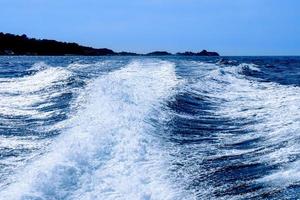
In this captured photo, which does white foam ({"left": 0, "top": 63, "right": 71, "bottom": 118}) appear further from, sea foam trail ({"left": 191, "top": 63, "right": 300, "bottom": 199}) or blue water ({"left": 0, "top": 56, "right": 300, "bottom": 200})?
sea foam trail ({"left": 191, "top": 63, "right": 300, "bottom": 199})

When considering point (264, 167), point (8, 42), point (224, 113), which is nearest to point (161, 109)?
point (224, 113)

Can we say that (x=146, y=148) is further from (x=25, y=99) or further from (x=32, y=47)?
(x=32, y=47)

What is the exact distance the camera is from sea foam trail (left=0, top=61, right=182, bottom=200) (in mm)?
5996

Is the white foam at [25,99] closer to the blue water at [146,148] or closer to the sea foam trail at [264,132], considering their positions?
the blue water at [146,148]

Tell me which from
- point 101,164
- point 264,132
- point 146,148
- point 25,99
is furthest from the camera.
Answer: point 25,99

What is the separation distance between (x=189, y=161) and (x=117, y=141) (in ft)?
4.08

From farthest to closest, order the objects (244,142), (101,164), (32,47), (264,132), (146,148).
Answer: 1. (32,47)
2. (264,132)
3. (244,142)
4. (146,148)
5. (101,164)

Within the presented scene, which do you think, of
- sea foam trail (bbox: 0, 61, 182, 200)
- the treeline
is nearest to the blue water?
sea foam trail (bbox: 0, 61, 182, 200)

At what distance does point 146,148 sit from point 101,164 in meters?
1.32

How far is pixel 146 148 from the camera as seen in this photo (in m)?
8.26

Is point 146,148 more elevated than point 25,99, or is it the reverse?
point 146,148

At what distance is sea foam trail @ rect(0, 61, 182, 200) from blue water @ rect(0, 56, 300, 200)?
1 centimetres

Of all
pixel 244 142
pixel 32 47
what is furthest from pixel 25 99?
pixel 32 47

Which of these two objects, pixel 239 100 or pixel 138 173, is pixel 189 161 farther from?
pixel 239 100
